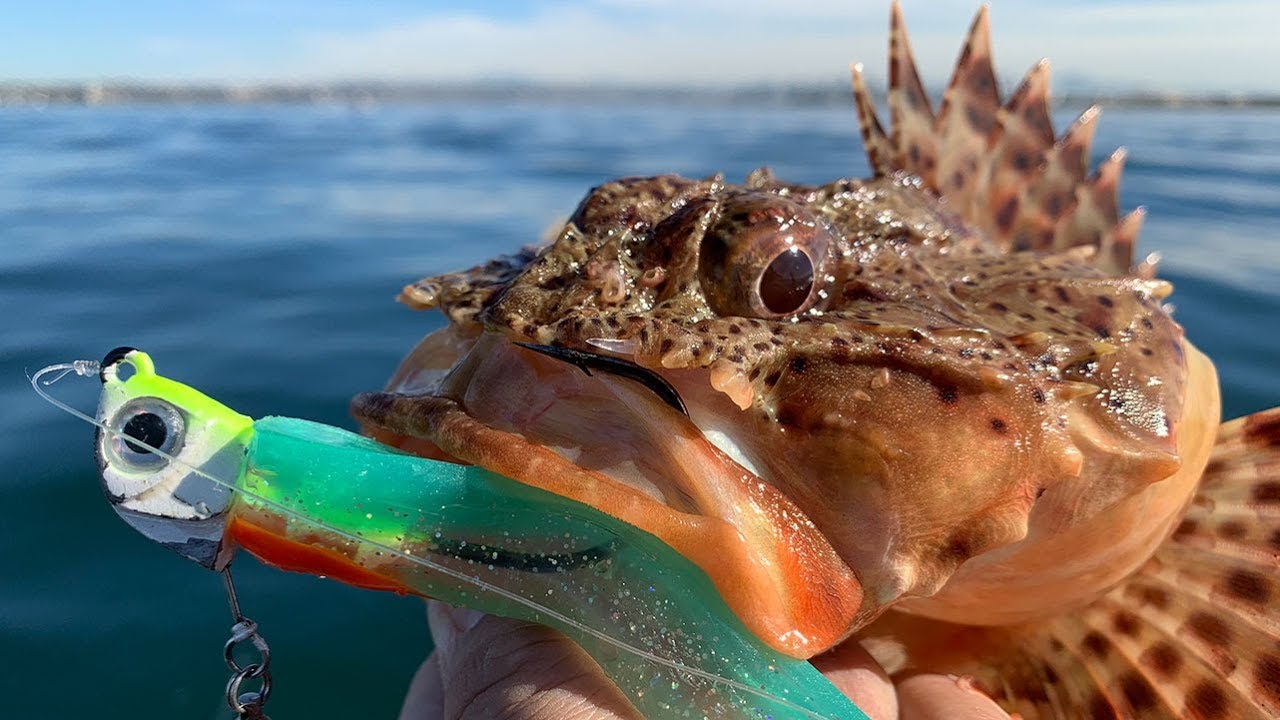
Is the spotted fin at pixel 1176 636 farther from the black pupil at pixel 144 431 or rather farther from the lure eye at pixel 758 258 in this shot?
the black pupil at pixel 144 431

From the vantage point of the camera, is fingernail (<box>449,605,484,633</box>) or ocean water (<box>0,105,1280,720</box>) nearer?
fingernail (<box>449,605,484,633</box>)

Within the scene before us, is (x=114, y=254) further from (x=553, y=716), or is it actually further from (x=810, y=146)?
(x=810, y=146)

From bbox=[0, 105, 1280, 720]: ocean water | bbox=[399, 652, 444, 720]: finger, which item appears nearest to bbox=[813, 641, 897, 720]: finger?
bbox=[399, 652, 444, 720]: finger

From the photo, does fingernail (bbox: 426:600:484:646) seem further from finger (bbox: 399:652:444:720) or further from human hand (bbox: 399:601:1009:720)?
finger (bbox: 399:652:444:720)

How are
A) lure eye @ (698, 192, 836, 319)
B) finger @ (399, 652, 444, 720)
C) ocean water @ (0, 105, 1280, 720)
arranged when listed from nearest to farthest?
lure eye @ (698, 192, 836, 319)
finger @ (399, 652, 444, 720)
ocean water @ (0, 105, 1280, 720)

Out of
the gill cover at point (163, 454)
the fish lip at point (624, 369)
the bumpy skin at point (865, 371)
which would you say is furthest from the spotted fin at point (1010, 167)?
the gill cover at point (163, 454)

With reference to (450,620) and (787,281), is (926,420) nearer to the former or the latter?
(787,281)
